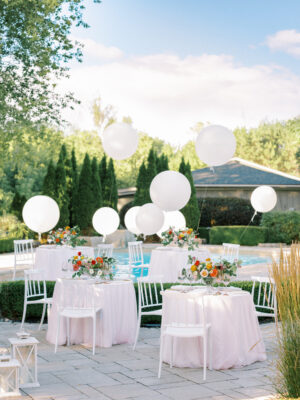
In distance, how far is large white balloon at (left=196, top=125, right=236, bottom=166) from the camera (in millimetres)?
9117

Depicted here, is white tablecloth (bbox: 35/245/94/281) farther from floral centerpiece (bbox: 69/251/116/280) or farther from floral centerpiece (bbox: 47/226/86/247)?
floral centerpiece (bbox: 69/251/116/280)

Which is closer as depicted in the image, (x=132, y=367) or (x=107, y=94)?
(x=132, y=367)

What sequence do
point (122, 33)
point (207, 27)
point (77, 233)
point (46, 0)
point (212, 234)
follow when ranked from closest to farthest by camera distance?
point (46, 0)
point (77, 233)
point (212, 234)
point (207, 27)
point (122, 33)

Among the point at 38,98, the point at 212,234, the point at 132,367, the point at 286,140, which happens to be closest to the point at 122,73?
the point at 286,140

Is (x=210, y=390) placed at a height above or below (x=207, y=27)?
below

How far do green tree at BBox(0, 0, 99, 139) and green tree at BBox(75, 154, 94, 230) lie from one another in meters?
7.42

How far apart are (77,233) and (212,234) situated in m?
9.92

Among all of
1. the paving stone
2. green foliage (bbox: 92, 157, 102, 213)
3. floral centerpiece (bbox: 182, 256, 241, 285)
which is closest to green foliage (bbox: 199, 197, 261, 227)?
green foliage (bbox: 92, 157, 102, 213)

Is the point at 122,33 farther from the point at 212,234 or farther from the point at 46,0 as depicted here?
the point at 46,0

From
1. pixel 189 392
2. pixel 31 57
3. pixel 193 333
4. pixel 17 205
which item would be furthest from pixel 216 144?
pixel 17 205

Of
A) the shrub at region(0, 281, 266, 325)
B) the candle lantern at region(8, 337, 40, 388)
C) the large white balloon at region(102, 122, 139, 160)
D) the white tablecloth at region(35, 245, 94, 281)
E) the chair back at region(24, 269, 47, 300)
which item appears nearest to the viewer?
the candle lantern at region(8, 337, 40, 388)

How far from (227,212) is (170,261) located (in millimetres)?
12138

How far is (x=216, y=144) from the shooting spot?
9.11m

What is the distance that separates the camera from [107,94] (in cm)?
4181
